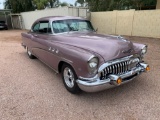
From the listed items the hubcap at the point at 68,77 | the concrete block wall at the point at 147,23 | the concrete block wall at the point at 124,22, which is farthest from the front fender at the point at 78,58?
the concrete block wall at the point at 124,22

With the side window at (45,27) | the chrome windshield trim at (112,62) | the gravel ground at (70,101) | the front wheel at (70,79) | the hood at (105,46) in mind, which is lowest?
the gravel ground at (70,101)

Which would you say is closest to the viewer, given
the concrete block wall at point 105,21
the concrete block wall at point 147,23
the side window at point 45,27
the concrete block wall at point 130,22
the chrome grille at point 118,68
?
the chrome grille at point 118,68

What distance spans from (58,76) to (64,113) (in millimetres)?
1783

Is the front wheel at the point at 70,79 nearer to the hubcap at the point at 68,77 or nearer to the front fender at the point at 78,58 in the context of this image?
the hubcap at the point at 68,77

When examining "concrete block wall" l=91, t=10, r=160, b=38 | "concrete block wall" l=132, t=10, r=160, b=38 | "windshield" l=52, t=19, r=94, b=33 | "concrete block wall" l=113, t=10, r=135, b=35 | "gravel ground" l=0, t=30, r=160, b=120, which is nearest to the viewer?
"gravel ground" l=0, t=30, r=160, b=120

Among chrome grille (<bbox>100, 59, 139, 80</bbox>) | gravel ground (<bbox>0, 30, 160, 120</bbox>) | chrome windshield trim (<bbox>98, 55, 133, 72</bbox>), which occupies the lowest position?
gravel ground (<bbox>0, 30, 160, 120</bbox>)

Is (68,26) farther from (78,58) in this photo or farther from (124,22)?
(124,22)

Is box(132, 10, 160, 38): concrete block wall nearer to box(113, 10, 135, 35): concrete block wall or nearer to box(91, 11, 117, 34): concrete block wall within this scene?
box(113, 10, 135, 35): concrete block wall

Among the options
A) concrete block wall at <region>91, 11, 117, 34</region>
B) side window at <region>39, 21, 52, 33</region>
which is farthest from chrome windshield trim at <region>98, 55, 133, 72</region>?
concrete block wall at <region>91, 11, 117, 34</region>

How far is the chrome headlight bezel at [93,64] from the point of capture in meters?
2.80

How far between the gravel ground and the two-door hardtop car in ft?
1.28

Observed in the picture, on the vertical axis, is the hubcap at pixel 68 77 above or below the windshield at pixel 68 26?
below

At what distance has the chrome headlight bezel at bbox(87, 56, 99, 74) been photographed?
280 centimetres

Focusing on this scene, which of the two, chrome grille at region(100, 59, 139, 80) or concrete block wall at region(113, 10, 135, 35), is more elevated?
concrete block wall at region(113, 10, 135, 35)
